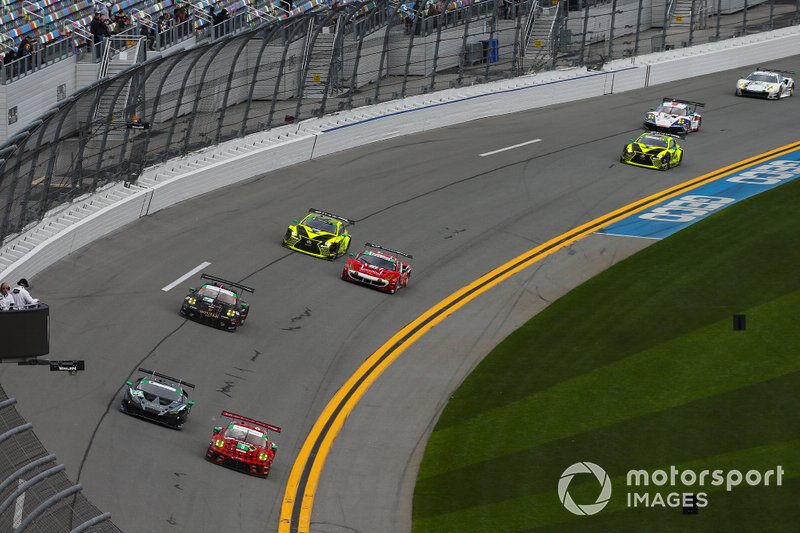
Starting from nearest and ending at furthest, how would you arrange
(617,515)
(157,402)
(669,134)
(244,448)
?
1. (617,515)
2. (244,448)
3. (157,402)
4. (669,134)

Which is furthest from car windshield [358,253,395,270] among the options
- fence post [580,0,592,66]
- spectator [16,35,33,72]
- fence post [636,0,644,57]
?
fence post [636,0,644,57]

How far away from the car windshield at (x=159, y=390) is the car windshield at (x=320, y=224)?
9.94m

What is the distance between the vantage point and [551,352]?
32.7m

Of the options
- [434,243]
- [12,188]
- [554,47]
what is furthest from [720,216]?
[12,188]

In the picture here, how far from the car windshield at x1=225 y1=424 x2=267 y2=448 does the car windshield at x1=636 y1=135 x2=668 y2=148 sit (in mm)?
22751

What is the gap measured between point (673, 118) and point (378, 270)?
1745cm

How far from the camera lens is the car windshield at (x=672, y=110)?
48.4 metres

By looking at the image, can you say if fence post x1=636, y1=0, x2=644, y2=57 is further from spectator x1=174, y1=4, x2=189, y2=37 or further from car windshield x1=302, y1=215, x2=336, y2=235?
car windshield x1=302, y1=215, x2=336, y2=235

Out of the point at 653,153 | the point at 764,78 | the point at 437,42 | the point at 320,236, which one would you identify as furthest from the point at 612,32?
the point at 320,236

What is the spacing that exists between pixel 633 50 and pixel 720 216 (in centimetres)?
1634

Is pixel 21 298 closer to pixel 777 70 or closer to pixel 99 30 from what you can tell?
pixel 99 30

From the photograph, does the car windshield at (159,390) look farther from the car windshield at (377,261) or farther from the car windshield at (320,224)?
the car windshield at (320,224)

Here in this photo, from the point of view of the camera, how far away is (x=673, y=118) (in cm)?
4819

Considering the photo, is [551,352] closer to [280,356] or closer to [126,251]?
[280,356]
